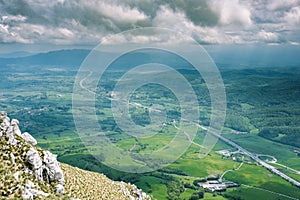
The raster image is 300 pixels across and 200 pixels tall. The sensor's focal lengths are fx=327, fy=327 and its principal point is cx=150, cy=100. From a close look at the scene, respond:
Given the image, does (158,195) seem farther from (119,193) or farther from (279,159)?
(279,159)

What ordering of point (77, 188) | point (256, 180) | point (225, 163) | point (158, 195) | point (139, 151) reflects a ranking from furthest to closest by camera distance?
point (139, 151) → point (225, 163) → point (256, 180) → point (158, 195) → point (77, 188)

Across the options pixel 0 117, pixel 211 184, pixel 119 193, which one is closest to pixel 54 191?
pixel 0 117

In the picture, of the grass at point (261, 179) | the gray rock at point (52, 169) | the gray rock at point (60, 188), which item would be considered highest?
the gray rock at point (52, 169)

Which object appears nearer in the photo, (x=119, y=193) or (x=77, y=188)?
(x=77, y=188)

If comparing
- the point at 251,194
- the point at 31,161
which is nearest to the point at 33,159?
the point at 31,161

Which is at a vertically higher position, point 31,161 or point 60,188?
point 31,161

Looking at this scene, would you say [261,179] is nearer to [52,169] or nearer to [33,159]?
[52,169]

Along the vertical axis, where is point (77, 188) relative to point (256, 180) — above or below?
above

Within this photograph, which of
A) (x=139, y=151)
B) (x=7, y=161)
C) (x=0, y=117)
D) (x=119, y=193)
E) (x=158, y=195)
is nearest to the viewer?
(x=7, y=161)

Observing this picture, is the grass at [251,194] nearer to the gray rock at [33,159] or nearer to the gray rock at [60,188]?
the gray rock at [60,188]

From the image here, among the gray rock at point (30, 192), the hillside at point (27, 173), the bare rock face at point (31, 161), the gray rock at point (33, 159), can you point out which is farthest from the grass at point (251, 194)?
the gray rock at point (30, 192)

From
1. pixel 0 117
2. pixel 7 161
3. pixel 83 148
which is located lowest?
pixel 83 148
